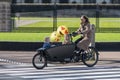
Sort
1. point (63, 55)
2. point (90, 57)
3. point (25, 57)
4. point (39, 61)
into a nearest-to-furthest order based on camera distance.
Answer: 1. point (39, 61)
2. point (63, 55)
3. point (90, 57)
4. point (25, 57)

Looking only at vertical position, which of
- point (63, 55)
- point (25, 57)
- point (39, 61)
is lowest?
point (25, 57)

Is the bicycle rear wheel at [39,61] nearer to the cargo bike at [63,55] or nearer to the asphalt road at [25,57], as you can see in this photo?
the cargo bike at [63,55]

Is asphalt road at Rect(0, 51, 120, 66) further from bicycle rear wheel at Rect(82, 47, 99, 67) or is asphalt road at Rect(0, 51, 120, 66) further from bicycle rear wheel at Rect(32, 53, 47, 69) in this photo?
bicycle rear wheel at Rect(32, 53, 47, 69)

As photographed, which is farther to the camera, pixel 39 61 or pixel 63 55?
pixel 63 55

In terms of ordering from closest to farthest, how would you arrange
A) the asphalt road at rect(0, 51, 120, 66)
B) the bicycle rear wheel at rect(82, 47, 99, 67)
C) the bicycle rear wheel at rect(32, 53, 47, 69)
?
the bicycle rear wheel at rect(32, 53, 47, 69) → the bicycle rear wheel at rect(82, 47, 99, 67) → the asphalt road at rect(0, 51, 120, 66)

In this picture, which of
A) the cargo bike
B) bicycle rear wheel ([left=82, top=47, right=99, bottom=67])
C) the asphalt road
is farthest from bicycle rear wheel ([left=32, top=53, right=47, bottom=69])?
the asphalt road

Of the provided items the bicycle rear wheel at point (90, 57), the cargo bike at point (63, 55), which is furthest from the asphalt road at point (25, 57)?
the cargo bike at point (63, 55)

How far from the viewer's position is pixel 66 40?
631 inches

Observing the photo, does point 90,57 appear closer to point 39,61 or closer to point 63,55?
point 63,55

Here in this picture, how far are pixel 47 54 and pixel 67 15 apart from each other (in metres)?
26.5

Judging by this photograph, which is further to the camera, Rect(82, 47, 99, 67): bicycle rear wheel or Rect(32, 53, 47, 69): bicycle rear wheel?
Rect(82, 47, 99, 67): bicycle rear wheel

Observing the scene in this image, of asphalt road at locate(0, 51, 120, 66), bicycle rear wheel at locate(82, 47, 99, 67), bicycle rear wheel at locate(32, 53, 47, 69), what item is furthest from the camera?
asphalt road at locate(0, 51, 120, 66)

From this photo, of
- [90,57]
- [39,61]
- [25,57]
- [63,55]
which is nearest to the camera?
[39,61]

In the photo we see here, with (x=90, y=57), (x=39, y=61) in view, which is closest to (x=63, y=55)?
(x=39, y=61)
